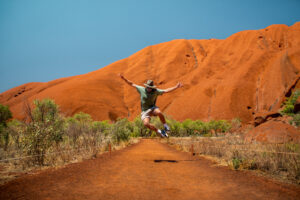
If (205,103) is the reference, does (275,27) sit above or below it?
above

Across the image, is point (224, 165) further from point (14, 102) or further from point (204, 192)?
point (14, 102)

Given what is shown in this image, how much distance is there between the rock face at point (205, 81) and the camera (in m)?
55.2

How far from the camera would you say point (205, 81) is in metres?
66.4

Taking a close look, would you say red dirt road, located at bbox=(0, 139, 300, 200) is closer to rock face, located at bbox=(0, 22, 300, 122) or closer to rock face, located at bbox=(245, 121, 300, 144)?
rock face, located at bbox=(245, 121, 300, 144)

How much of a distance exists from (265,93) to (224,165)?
180 feet

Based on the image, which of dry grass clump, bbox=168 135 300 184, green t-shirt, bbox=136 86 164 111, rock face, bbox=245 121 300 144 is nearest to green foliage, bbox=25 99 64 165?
green t-shirt, bbox=136 86 164 111

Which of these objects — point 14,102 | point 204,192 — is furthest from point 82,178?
point 14,102

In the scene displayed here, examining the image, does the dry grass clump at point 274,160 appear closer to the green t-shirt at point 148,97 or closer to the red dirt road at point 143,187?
the red dirt road at point 143,187

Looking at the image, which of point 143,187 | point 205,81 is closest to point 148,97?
point 143,187

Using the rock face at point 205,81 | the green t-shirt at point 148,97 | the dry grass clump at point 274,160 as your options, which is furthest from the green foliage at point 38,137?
the rock face at point 205,81

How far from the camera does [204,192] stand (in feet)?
12.5

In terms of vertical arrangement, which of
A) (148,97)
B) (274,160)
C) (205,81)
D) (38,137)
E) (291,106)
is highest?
(205,81)

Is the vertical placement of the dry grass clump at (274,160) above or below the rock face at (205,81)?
below

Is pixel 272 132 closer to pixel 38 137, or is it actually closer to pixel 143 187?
pixel 143 187
